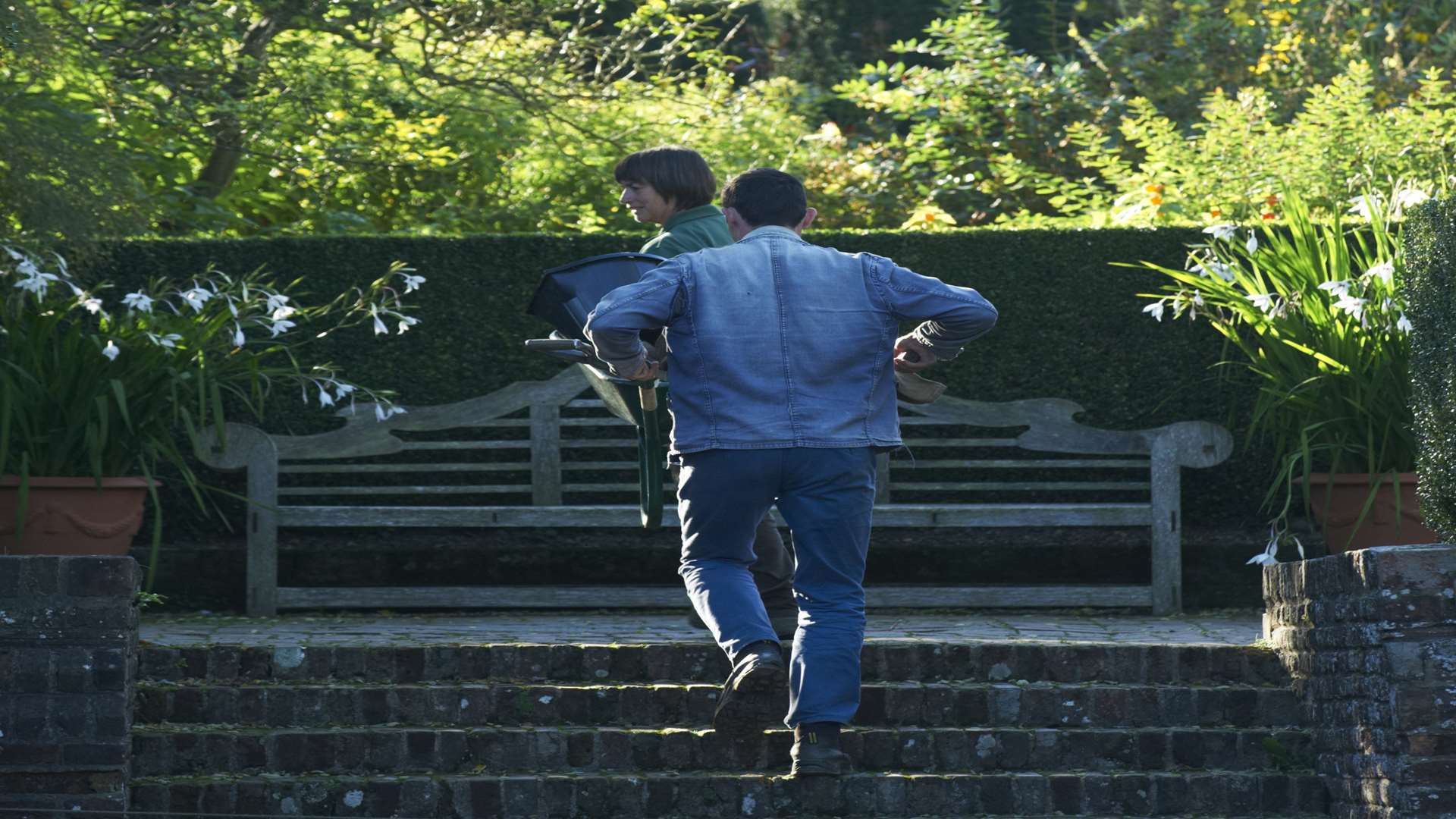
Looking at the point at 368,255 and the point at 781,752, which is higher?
the point at 368,255

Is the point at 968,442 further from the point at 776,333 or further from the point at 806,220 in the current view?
the point at 776,333

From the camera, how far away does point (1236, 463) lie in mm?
7504

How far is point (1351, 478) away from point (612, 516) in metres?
2.73

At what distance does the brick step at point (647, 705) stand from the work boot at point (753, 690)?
544mm

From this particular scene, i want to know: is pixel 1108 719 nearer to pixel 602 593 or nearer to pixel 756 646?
pixel 756 646

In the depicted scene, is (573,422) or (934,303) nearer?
(934,303)

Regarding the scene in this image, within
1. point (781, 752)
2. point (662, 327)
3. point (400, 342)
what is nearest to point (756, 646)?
point (781, 752)

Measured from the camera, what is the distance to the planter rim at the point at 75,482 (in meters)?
6.00

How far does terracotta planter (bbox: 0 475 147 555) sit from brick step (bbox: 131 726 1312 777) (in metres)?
1.60

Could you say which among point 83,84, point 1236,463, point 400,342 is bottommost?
point 1236,463

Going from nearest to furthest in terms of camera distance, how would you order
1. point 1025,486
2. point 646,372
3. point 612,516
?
point 646,372 → point 612,516 → point 1025,486

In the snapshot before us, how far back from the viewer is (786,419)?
415 centimetres

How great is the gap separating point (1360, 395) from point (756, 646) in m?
3.18

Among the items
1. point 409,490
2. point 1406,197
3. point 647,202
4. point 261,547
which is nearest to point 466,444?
point 409,490
